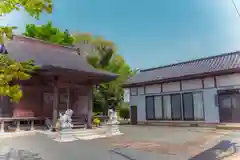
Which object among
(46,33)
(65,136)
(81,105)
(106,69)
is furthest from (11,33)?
(46,33)

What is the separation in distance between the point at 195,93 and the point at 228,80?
2.16m

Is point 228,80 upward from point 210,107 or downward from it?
upward

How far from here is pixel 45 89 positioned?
11797 mm

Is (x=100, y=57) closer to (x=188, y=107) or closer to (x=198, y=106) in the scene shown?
(x=188, y=107)

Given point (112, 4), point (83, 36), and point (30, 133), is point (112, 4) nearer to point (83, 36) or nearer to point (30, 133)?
point (30, 133)

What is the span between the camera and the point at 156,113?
16.3 meters

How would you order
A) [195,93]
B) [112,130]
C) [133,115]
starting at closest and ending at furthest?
[112,130] → [195,93] → [133,115]

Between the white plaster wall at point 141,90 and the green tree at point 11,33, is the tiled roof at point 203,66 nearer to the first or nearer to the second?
the white plaster wall at point 141,90

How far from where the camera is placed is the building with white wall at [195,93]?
42.9ft

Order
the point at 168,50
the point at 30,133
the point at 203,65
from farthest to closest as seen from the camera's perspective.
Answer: the point at 168,50 → the point at 203,65 → the point at 30,133

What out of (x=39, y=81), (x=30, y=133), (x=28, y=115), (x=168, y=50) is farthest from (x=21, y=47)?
(x=168, y=50)

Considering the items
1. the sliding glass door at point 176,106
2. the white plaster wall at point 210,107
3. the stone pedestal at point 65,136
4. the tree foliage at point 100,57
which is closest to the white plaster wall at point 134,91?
the sliding glass door at point 176,106

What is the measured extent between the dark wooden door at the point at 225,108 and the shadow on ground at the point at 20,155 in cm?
1092

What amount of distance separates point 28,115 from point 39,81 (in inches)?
69.0
